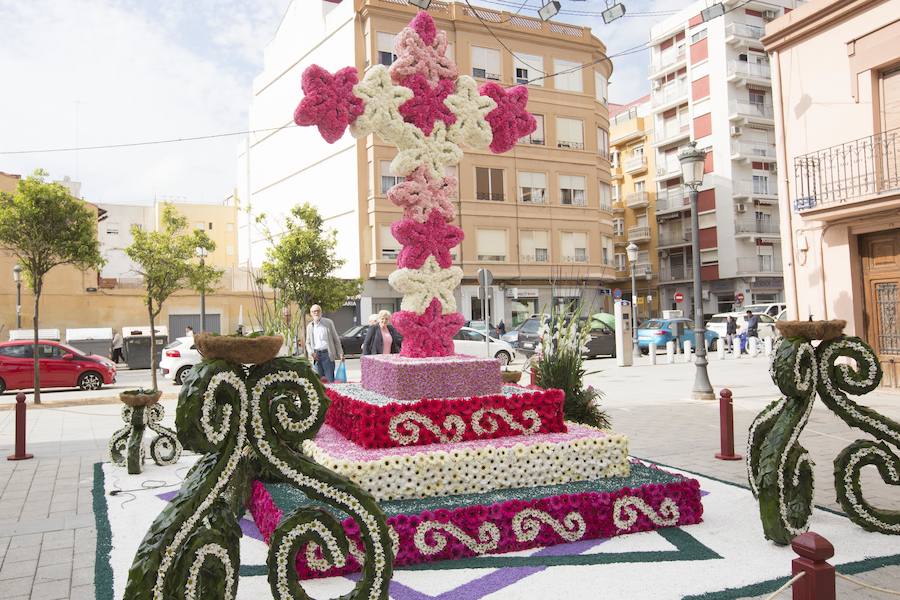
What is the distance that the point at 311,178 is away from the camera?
1243 inches

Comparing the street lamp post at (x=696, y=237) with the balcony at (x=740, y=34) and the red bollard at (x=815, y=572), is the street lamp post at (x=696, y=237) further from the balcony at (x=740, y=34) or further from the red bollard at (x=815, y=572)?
the balcony at (x=740, y=34)

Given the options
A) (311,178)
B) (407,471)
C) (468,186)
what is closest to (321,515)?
(407,471)

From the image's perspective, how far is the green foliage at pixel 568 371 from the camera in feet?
22.9

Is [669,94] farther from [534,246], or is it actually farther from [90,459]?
[90,459]

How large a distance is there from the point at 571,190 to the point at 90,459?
27.1 metres

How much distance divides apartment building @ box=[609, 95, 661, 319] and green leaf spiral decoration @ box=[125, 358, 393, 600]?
3693cm

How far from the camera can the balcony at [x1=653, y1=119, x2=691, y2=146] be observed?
3725 centimetres

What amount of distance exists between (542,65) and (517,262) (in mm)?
9191

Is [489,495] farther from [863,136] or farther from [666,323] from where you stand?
[666,323]

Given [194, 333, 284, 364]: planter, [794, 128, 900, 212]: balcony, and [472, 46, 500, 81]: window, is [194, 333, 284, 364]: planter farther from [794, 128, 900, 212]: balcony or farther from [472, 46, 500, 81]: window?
[472, 46, 500, 81]: window

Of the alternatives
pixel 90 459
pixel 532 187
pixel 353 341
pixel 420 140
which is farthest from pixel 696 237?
pixel 532 187

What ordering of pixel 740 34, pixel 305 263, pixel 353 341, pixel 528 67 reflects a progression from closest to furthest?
pixel 305 263, pixel 353 341, pixel 528 67, pixel 740 34

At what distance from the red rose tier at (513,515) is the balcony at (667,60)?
37319 millimetres

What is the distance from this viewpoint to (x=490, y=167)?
2986cm
